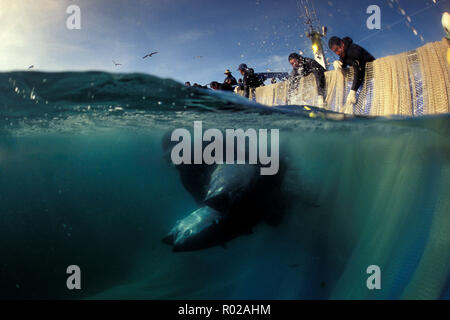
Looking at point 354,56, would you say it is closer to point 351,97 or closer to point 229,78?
point 351,97

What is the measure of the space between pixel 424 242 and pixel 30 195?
1834cm

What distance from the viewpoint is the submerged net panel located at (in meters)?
4.95

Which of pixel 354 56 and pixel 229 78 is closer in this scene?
pixel 354 56

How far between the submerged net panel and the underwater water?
0.46 m

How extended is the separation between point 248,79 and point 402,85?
18.8 ft

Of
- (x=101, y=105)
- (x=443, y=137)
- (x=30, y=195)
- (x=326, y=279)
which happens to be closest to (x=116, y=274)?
(x=101, y=105)

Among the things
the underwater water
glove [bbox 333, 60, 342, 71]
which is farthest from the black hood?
the underwater water

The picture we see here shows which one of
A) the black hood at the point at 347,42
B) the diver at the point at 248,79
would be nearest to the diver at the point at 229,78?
the diver at the point at 248,79

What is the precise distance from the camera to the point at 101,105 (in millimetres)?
6242

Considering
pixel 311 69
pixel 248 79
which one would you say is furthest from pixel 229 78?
pixel 311 69

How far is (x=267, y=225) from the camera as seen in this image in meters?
4.89

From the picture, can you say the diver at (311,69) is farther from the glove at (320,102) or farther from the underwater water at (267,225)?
the underwater water at (267,225)

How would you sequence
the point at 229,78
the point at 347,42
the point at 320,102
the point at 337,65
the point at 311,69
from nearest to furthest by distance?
the point at 347,42 < the point at 337,65 < the point at 320,102 < the point at 311,69 < the point at 229,78

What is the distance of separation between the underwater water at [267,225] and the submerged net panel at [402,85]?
1.51 feet
